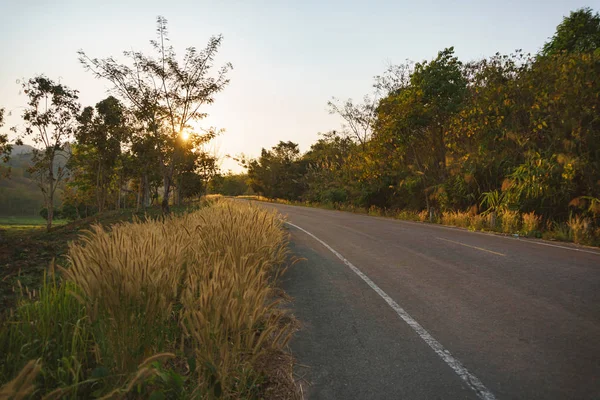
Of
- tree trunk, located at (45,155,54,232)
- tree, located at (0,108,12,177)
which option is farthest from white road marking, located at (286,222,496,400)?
tree, located at (0,108,12,177)

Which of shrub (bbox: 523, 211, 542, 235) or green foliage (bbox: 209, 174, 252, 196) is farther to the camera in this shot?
green foliage (bbox: 209, 174, 252, 196)

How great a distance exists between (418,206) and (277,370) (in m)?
22.9

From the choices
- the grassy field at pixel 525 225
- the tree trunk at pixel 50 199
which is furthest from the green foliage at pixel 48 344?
the tree trunk at pixel 50 199

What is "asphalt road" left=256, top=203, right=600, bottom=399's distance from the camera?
355cm

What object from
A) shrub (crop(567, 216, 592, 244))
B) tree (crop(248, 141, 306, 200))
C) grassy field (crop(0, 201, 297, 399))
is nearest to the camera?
grassy field (crop(0, 201, 297, 399))

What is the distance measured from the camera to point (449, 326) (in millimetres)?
4996

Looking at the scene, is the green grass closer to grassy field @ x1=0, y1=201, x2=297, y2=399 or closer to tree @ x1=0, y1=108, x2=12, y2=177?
tree @ x1=0, y1=108, x2=12, y2=177

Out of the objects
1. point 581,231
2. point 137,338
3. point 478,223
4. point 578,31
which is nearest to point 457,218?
point 478,223

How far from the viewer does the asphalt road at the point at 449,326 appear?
355 cm

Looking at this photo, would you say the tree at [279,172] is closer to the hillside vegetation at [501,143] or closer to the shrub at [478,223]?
the hillside vegetation at [501,143]

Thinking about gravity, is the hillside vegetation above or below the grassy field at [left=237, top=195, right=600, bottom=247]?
above

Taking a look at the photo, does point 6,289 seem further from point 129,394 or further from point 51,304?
point 129,394

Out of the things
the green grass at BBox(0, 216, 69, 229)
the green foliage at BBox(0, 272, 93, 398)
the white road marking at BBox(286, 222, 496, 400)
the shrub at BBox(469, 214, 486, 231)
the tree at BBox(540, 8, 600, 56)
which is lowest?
the green grass at BBox(0, 216, 69, 229)

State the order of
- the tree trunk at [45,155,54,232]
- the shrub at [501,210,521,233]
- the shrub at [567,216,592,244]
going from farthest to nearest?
1. the tree trunk at [45,155,54,232]
2. the shrub at [501,210,521,233]
3. the shrub at [567,216,592,244]
